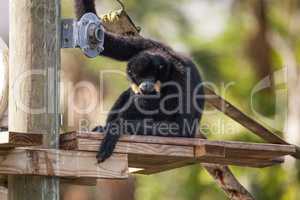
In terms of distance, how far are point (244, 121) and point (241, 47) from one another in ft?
48.2

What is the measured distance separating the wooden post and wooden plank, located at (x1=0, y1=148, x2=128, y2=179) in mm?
79

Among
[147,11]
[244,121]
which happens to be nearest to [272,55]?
[147,11]

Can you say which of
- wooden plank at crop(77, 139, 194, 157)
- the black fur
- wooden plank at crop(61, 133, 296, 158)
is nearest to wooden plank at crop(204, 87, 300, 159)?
the black fur

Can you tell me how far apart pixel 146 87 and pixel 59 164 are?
1732 mm

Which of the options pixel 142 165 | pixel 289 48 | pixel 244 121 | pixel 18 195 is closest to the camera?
pixel 18 195

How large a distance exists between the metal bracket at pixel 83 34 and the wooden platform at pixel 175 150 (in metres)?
0.55

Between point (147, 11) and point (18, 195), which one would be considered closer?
point (18, 195)

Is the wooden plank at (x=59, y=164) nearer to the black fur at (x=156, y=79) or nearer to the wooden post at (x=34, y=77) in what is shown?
the wooden post at (x=34, y=77)

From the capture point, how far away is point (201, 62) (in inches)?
808

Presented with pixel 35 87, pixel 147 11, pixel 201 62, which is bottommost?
pixel 35 87

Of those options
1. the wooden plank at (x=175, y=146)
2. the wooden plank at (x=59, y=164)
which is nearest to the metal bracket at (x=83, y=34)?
the wooden plank at (x=175, y=146)

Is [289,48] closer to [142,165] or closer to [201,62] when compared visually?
[201,62]

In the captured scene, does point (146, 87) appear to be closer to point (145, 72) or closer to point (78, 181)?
point (145, 72)

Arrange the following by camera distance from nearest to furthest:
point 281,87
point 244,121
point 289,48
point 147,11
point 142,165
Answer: point 142,165
point 244,121
point 281,87
point 289,48
point 147,11
